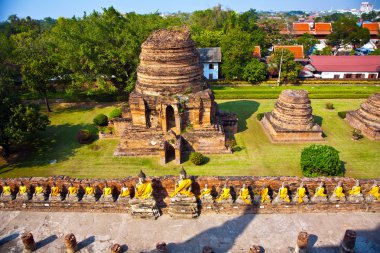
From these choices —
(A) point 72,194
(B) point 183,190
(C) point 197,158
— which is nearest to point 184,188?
(B) point 183,190

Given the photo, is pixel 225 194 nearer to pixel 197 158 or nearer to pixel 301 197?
pixel 301 197

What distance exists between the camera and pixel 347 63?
43000mm

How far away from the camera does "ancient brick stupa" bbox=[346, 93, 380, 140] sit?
23234 millimetres

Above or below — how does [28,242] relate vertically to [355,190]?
below

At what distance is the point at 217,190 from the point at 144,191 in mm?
3225

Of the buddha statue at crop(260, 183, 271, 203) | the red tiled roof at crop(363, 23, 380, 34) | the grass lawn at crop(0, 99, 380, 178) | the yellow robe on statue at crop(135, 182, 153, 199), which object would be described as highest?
the red tiled roof at crop(363, 23, 380, 34)

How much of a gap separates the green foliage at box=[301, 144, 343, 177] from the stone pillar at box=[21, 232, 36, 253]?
15.3 meters

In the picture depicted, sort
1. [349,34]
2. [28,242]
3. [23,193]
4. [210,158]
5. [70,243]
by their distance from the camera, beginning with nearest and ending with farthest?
[70,243]
[28,242]
[23,193]
[210,158]
[349,34]

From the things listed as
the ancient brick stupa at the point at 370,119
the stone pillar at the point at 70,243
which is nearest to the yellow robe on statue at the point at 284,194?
the stone pillar at the point at 70,243

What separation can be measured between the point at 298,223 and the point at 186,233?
183 inches

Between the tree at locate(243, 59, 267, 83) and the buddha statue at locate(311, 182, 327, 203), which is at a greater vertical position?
the tree at locate(243, 59, 267, 83)

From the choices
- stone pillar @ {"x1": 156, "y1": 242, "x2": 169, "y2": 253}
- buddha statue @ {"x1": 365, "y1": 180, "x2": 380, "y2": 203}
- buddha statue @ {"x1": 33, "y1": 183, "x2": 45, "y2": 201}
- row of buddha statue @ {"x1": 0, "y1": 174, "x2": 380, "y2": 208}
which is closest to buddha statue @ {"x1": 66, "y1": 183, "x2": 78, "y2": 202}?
row of buddha statue @ {"x1": 0, "y1": 174, "x2": 380, "y2": 208}

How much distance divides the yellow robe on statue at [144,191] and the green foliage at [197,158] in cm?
792

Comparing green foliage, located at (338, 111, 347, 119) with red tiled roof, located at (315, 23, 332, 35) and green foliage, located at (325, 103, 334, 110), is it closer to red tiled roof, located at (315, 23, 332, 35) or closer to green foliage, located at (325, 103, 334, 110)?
green foliage, located at (325, 103, 334, 110)
